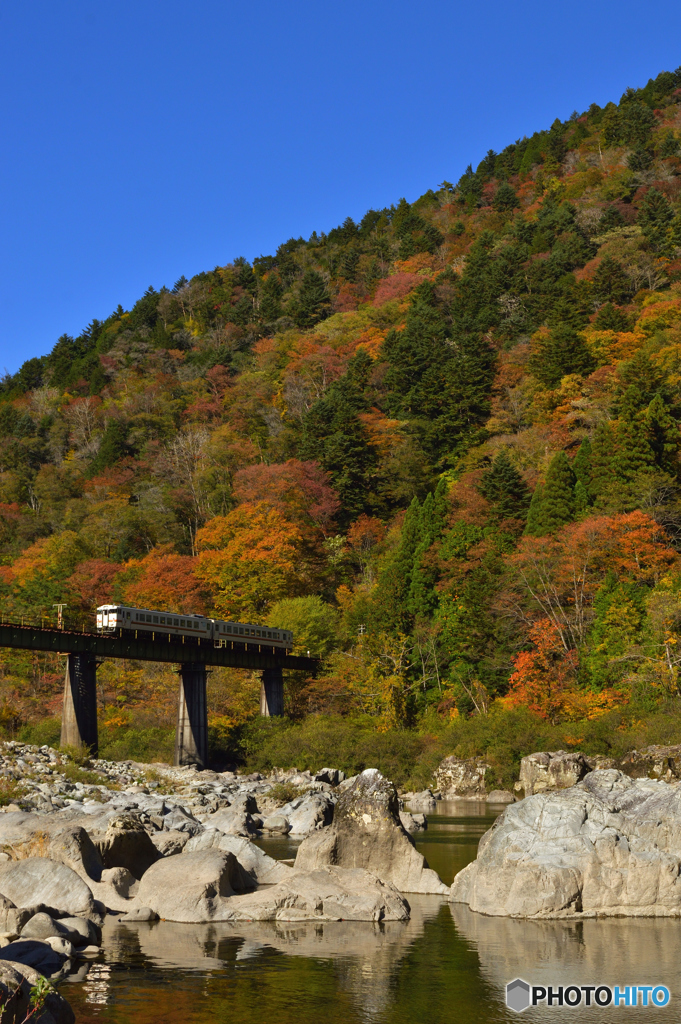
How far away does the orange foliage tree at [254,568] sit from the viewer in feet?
208

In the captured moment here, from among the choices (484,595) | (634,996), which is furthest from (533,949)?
(484,595)

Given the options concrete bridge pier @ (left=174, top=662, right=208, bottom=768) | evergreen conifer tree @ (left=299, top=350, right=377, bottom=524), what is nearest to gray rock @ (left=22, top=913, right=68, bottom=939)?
concrete bridge pier @ (left=174, top=662, right=208, bottom=768)

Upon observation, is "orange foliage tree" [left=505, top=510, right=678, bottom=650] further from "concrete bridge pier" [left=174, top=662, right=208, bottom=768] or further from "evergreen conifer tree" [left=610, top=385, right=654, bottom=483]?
"concrete bridge pier" [left=174, top=662, right=208, bottom=768]

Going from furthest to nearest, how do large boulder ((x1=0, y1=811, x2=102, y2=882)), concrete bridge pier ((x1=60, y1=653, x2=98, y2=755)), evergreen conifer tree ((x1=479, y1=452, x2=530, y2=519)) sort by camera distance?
evergreen conifer tree ((x1=479, y1=452, x2=530, y2=519)) → concrete bridge pier ((x1=60, y1=653, x2=98, y2=755)) → large boulder ((x1=0, y1=811, x2=102, y2=882))

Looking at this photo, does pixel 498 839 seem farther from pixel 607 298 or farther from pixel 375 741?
pixel 607 298

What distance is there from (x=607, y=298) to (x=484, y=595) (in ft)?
124

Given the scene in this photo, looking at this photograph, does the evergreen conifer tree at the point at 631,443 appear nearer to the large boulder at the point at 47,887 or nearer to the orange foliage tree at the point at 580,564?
the orange foliage tree at the point at 580,564

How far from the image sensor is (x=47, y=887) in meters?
16.0

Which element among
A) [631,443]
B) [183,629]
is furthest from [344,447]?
[631,443]

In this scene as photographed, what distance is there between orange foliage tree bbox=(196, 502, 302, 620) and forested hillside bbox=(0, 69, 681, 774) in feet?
0.57

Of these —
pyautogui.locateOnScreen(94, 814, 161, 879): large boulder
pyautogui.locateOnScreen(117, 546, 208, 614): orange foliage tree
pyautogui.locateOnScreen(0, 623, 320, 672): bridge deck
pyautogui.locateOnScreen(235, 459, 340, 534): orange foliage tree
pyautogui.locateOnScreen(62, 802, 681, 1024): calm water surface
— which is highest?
pyautogui.locateOnScreen(235, 459, 340, 534): orange foliage tree

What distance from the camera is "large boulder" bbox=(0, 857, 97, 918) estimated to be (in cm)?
1577

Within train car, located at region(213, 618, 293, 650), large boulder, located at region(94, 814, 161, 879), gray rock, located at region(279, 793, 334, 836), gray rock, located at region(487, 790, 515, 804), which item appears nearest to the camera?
large boulder, located at region(94, 814, 161, 879)

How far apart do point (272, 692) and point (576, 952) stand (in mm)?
42668
